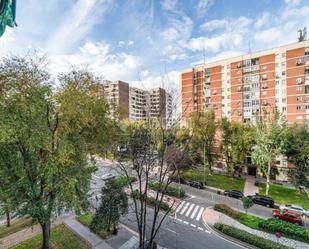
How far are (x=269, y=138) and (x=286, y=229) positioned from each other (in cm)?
1366

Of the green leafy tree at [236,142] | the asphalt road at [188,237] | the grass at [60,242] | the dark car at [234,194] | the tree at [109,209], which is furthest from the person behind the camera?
the green leafy tree at [236,142]

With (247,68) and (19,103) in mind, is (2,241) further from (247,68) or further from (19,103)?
(247,68)

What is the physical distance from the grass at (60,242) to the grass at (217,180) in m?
16.1

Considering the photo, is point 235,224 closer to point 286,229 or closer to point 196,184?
point 286,229

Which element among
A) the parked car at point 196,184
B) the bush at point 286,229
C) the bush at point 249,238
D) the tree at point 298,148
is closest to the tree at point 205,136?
the parked car at point 196,184

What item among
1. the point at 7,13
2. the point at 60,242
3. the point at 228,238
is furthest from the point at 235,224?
the point at 7,13

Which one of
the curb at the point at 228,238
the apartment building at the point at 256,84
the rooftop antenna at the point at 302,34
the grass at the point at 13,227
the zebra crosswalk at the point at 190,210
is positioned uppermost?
the rooftop antenna at the point at 302,34

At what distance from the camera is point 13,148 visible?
31.4ft

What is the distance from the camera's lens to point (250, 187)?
27.9 meters

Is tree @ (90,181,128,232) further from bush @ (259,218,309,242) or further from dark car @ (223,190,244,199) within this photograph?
dark car @ (223,190,244,199)

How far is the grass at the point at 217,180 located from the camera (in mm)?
27250

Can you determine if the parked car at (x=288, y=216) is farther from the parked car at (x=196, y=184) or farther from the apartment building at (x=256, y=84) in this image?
the apartment building at (x=256, y=84)

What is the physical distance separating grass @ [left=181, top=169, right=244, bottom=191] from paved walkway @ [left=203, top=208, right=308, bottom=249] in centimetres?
845

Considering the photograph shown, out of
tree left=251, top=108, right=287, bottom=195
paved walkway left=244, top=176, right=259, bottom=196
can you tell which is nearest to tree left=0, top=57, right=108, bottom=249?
paved walkway left=244, top=176, right=259, bottom=196
